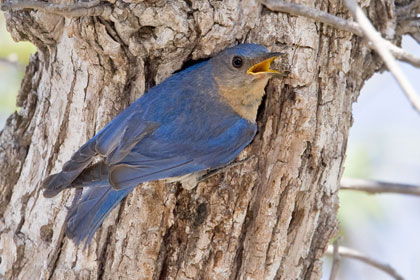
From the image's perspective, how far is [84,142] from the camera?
358 centimetres

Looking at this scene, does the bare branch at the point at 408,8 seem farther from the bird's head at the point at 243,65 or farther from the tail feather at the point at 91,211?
the tail feather at the point at 91,211

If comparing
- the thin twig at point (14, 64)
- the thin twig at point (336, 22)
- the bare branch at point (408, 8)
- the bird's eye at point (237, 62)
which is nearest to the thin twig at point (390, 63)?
the thin twig at point (336, 22)

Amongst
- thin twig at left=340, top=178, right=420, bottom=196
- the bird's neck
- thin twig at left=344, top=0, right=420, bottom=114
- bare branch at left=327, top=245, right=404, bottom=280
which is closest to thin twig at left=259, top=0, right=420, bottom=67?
thin twig at left=344, top=0, right=420, bottom=114

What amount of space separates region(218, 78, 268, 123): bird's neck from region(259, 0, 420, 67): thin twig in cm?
66

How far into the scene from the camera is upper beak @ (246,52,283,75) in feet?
11.4

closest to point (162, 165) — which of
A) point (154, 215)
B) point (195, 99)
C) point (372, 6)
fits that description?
point (154, 215)

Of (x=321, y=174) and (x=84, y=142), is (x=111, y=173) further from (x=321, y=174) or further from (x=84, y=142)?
(x=321, y=174)

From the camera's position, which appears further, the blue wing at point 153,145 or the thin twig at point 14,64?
the thin twig at point 14,64

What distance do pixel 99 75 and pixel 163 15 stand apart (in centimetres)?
53

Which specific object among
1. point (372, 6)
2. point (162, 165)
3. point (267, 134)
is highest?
point (372, 6)

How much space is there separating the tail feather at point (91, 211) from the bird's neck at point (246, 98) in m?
0.91

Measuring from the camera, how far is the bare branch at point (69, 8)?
9.53 feet

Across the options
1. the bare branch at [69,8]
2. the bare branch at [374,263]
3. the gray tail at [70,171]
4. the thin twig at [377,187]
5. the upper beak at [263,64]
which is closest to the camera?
the bare branch at [69,8]

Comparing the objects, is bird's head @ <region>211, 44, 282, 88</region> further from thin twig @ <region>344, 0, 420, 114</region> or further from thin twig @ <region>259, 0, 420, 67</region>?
thin twig @ <region>344, 0, 420, 114</region>
